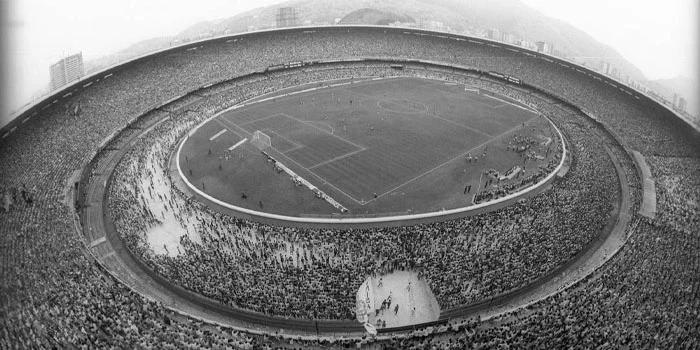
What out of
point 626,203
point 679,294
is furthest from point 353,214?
point 626,203

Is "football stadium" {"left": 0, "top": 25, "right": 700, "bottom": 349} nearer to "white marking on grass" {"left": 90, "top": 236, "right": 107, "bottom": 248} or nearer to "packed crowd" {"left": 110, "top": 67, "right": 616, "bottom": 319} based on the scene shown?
"packed crowd" {"left": 110, "top": 67, "right": 616, "bottom": 319}

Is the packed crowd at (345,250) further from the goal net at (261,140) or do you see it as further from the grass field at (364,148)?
the goal net at (261,140)

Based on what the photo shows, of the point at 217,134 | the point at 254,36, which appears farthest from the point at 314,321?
the point at 254,36

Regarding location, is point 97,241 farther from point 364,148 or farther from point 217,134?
point 364,148

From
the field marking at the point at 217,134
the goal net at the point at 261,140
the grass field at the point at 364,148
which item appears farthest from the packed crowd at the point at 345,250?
the field marking at the point at 217,134

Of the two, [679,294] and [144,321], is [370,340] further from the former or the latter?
[679,294]
